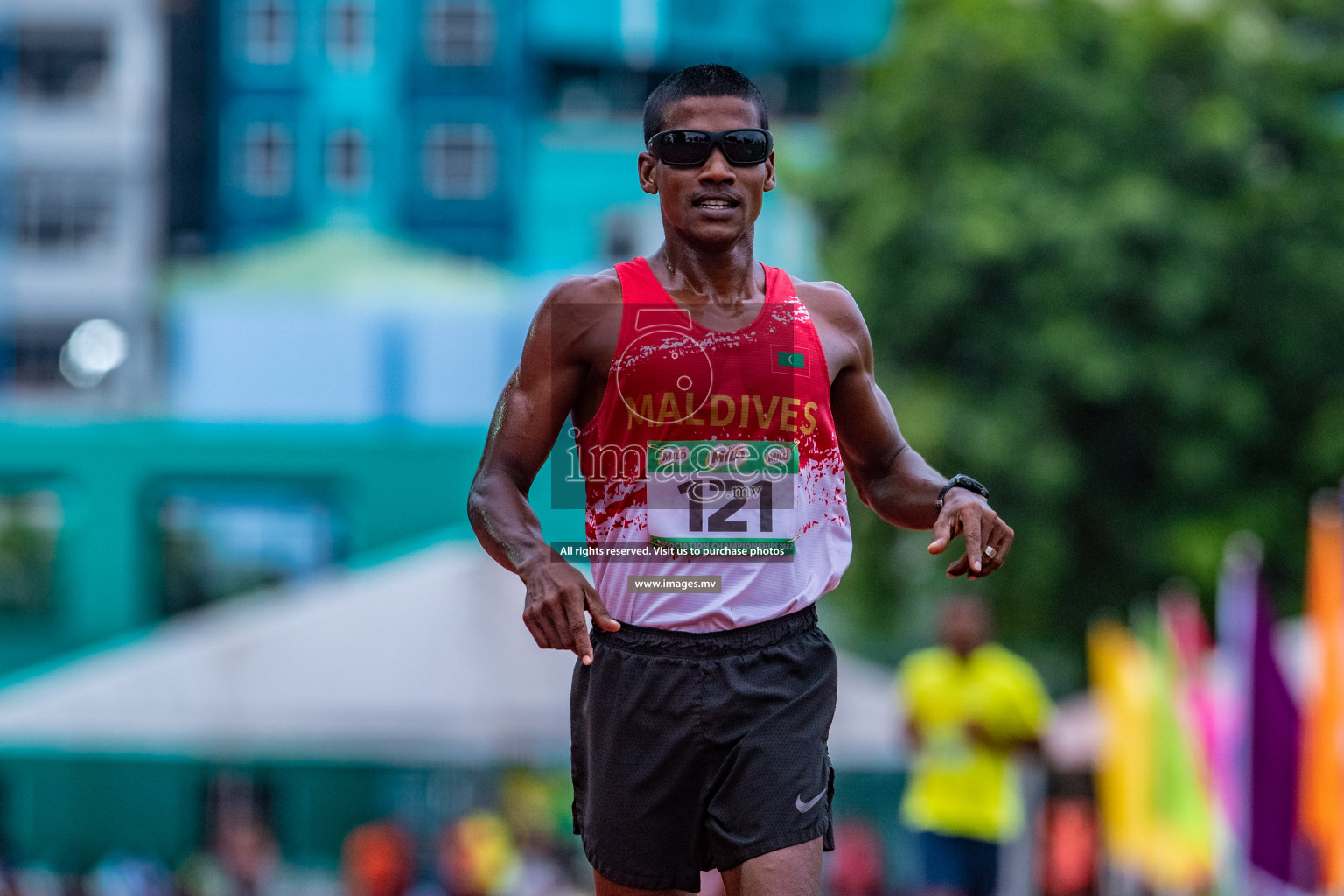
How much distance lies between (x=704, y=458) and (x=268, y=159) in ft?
91.8

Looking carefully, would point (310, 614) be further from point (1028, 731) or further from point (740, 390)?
point (740, 390)

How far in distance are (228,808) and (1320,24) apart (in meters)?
16.7

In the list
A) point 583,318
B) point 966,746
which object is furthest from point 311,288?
point 583,318

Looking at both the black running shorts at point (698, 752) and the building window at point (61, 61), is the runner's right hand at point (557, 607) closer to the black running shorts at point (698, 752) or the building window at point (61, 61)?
the black running shorts at point (698, 752)

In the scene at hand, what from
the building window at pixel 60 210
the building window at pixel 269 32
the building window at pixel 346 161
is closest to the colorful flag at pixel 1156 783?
the building window at pixel 346 161

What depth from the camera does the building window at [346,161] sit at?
29953 mm

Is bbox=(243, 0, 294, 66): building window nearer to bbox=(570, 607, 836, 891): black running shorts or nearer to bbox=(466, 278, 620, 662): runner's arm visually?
bbox=(466, 278, 620, 662): runner's arm

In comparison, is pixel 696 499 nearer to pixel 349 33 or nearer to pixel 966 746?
pixel 966 746

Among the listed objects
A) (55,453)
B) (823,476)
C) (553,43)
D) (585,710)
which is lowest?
(55,453)

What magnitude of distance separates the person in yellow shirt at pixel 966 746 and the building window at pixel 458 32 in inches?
910

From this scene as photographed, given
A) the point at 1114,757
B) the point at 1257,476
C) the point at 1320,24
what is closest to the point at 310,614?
the point at 1114,757

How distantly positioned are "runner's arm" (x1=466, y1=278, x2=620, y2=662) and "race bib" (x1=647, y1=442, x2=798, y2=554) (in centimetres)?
22

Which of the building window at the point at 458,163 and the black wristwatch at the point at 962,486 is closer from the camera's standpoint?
A: the black wristwatch at the point at 962,486

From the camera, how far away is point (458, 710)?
11.4 meters
